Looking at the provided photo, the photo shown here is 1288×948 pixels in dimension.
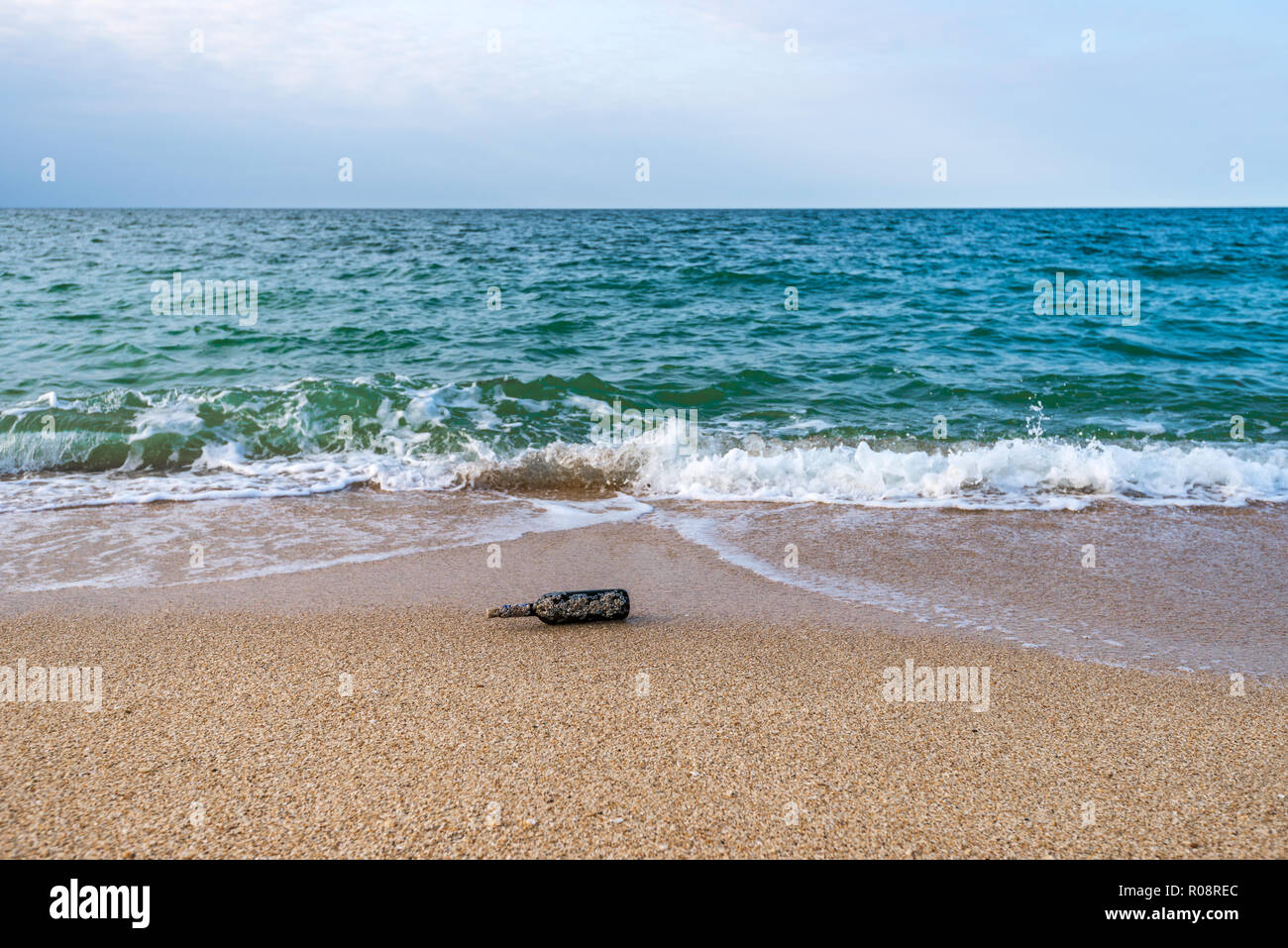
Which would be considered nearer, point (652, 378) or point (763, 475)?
point (763, 475)

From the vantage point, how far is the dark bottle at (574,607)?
3.53m

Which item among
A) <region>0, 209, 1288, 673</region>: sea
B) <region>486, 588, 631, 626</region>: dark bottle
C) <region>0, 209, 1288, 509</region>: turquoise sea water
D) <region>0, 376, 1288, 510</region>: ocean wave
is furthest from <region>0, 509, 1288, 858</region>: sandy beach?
<region>0, 209, 1288, 509</region>: turquoise sea water

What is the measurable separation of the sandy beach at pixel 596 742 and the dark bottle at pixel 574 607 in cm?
9

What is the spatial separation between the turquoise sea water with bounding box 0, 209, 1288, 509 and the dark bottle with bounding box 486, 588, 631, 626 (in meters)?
2.71

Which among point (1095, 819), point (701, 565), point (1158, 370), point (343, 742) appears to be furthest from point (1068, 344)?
point (343, 742)

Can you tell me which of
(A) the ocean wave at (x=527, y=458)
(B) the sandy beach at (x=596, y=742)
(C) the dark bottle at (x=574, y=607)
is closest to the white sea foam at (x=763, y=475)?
(A) the ocean wave at (x=527, y=458)

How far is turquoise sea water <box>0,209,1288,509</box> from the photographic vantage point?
21.6 feet

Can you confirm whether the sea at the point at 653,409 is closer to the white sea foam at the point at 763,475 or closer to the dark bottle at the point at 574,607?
the white sea foam at the point at 763,475

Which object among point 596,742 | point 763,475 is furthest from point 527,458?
point 596,742

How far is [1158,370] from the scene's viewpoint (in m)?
10.1

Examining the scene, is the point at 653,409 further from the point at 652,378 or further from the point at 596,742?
the point at 596,742

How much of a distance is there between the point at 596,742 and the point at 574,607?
3.60 ft

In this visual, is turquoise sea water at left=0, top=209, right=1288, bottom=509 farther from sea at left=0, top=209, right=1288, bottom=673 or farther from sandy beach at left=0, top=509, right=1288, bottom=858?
sandy beach at left=0, top=509, right=1288, bottom=858

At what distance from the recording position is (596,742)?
2.53 m
